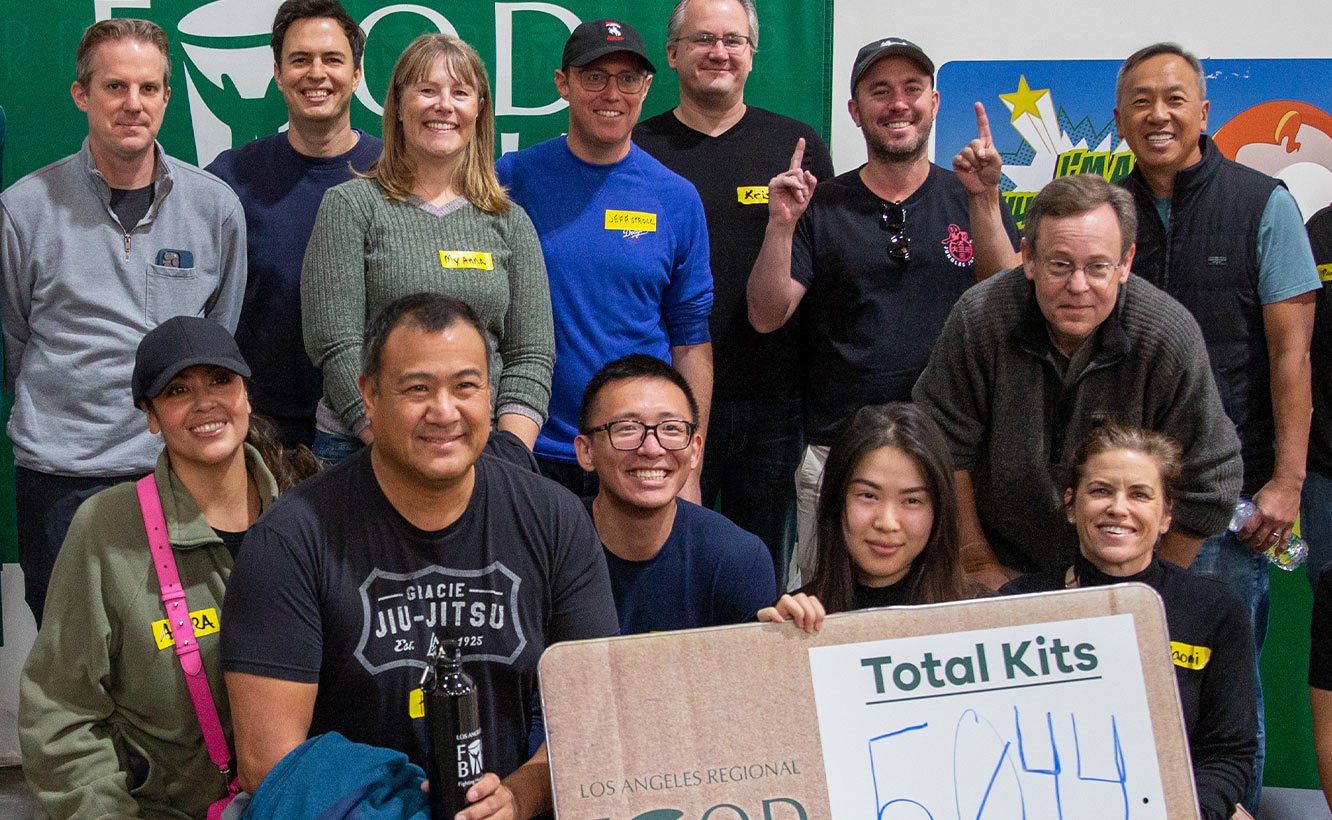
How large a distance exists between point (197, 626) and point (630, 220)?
59.6 inches

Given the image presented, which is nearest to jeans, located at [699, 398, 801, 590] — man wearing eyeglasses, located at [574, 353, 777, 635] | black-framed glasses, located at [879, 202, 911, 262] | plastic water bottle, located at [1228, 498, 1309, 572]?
black-framed glasses, located at [879, 202, 911, 262]

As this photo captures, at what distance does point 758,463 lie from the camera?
3705 mm

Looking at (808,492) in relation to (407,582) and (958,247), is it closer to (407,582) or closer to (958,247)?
(958,247)

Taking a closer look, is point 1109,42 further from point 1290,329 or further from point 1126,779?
point 1126,779

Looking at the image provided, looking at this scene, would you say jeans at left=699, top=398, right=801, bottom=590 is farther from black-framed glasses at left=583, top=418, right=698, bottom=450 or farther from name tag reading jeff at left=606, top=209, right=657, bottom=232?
black-framed glasses at left=583, top=418, right=698, bottom=450

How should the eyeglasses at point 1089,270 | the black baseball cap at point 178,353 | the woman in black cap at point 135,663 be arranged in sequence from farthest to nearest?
1. the eyeglasses at point 1089,270
2. the black baseball cap at point 178,353
3. the woman in black cap at point 135,663

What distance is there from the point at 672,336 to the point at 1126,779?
1.80 meters

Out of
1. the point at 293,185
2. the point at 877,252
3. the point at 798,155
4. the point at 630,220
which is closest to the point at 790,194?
the point at 798,155

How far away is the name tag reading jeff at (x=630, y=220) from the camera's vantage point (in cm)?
332

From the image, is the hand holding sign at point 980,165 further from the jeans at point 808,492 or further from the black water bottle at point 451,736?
the black water bottle at point 451,736

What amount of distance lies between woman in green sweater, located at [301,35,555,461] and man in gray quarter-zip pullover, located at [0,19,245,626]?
1.45ft

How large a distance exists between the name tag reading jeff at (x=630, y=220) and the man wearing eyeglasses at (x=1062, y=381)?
81cm

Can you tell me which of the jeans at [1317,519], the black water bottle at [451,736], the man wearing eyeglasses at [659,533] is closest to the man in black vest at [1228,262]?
the jeans at [1317,519]

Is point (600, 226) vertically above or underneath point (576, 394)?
above
